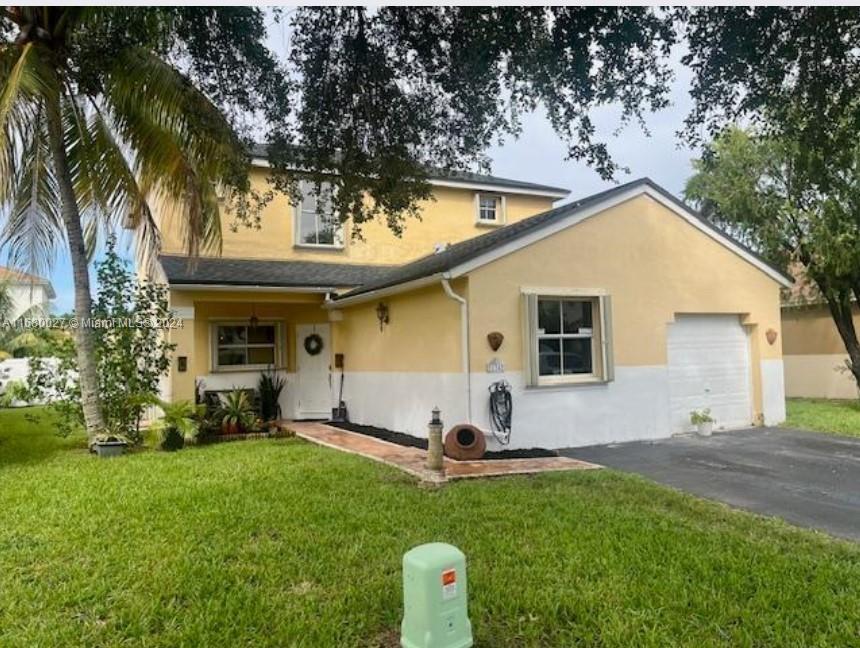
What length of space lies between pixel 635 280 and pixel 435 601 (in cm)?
892

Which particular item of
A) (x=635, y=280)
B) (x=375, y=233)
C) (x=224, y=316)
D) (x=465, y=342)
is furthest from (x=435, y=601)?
(x=375, y=233)

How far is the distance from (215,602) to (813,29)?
618cm

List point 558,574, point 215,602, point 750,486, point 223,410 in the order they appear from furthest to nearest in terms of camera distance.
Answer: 1. point 223,410
2. point 750,486
3. point 558,574
4. point 215,602

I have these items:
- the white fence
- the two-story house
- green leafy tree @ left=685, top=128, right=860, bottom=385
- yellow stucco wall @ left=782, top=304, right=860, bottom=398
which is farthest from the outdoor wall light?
the white fence

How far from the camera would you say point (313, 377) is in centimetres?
1462

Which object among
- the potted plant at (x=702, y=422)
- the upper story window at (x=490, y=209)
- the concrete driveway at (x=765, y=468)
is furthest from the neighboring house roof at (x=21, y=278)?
the potted plant at (x=702, y=422)

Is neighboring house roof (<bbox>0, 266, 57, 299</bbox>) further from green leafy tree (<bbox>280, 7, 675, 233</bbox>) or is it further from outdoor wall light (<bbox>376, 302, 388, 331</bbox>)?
outdoor wall light (<bbox>376, 302, 388, 331</bbox>)

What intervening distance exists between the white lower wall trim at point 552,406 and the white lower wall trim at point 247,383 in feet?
12.3

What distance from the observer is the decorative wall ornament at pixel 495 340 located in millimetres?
9336

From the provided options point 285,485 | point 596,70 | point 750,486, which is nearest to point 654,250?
point 750,486

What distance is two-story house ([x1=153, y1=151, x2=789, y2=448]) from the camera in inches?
377

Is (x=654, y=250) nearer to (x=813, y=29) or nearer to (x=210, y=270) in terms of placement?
(x=813, y=29)

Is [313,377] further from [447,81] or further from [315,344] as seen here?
[447,81]

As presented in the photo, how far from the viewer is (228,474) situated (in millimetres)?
7934
